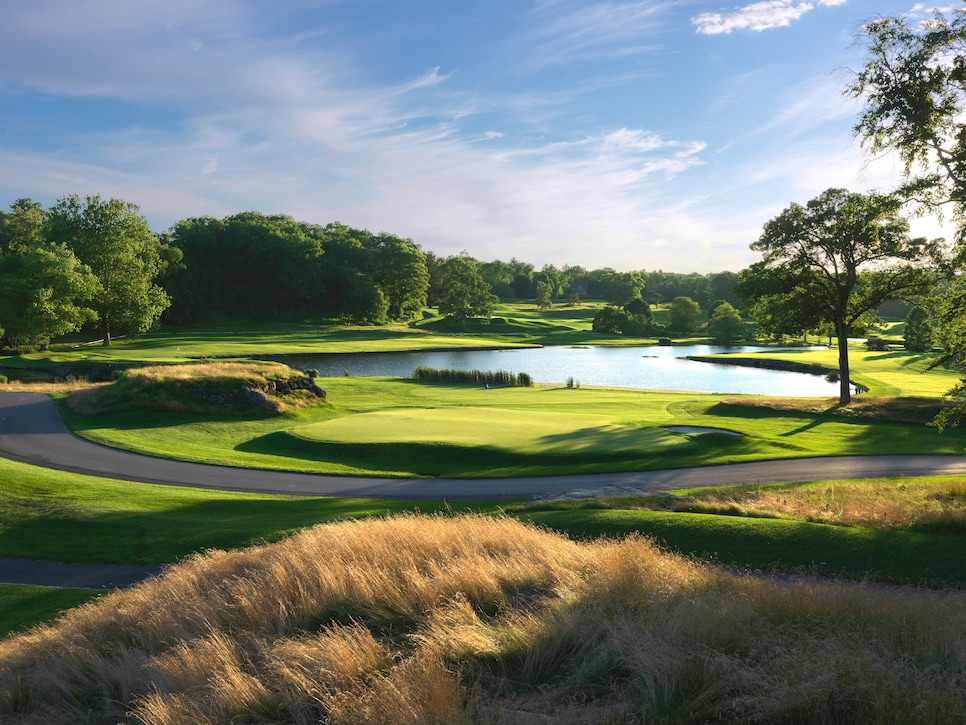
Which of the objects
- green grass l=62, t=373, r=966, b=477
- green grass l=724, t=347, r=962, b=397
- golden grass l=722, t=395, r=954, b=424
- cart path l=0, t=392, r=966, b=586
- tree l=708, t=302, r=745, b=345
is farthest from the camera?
tree l=708, t=302, r=745, b=345

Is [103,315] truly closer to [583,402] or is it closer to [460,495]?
[583,402]

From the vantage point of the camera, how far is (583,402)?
138 feet

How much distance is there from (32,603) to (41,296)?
200ft

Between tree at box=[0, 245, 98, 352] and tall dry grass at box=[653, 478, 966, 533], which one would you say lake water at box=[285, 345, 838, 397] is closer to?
tree at box=[0, 245, 98, 352]

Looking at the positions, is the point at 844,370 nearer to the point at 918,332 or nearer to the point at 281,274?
the point at 918,332

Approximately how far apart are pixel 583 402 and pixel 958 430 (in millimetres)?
19462

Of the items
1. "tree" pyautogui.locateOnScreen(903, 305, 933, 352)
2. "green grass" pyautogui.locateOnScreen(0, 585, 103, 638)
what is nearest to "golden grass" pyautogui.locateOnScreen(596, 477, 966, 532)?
"green grass" pyautogui.locateOnScreen(0, 585, 103, 638)

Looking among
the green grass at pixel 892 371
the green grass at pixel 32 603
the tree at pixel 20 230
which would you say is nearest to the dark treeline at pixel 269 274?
the tree at pixel 20 230

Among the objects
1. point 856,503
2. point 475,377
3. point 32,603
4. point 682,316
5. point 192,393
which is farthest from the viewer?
point 682,316

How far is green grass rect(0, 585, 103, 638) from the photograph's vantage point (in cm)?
1177

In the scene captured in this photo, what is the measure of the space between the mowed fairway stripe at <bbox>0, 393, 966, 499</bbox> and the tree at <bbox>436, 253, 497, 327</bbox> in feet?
296

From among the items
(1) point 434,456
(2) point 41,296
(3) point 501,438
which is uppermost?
(2) point 41,296

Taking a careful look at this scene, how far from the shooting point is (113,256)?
7669 centimetres

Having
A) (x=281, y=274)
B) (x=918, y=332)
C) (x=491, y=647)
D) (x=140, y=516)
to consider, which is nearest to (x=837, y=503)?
(x=491, y=647)
